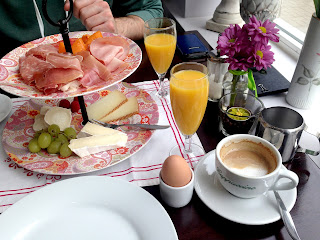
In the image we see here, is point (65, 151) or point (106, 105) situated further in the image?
point (106, 105)

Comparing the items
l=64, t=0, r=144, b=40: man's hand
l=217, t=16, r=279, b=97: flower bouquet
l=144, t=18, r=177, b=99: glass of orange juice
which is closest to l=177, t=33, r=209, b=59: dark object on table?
l=144, t=18, r=177, b=99: glass of orange juice

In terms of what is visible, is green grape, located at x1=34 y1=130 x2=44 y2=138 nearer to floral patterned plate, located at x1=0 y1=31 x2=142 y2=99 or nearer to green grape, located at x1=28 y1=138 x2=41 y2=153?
Answer: green grape, located at x1=28 y1=138 x2=41 y2=153

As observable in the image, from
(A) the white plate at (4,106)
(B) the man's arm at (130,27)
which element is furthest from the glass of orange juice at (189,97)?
(B) the man's arm at (130,27)

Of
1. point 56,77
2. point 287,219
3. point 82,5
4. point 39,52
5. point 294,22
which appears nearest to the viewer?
point 287,219

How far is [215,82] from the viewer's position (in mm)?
949

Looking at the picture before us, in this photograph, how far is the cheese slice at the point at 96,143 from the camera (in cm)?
73

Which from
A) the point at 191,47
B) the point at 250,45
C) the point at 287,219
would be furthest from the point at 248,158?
the point at 191,47

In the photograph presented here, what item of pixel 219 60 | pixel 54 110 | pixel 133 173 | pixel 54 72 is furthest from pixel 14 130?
pixel 219 60

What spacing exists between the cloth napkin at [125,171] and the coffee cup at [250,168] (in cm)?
13

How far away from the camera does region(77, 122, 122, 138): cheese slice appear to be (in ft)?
2.53

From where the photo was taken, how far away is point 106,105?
91cm

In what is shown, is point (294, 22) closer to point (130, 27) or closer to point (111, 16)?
point (130, 27)

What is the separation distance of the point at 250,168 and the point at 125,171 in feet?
0.99

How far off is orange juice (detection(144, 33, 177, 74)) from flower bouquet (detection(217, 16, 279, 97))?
0.26m
